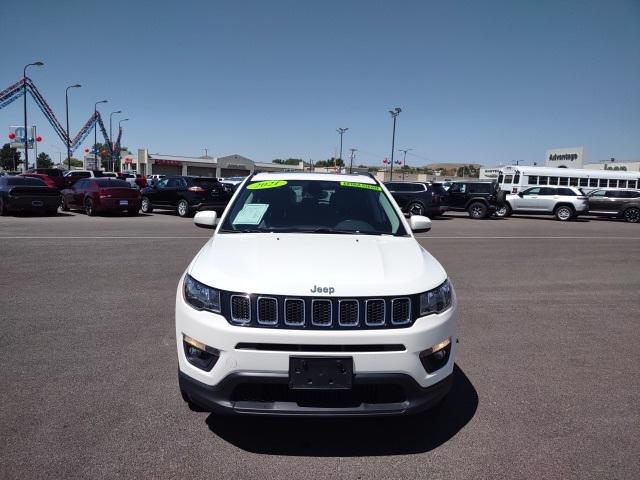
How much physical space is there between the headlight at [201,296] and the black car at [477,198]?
2212 cm

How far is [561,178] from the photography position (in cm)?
2928

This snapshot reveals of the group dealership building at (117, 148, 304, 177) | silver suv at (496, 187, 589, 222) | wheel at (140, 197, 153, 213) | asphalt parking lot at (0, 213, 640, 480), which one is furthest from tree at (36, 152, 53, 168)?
asphalt parking lot at (0, 213, 640, 480)

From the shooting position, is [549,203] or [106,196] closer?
[106,196]

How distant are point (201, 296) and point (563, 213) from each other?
2525 cm

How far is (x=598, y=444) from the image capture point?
10.0 feet

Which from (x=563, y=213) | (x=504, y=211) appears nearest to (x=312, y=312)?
(x=504, y=211)

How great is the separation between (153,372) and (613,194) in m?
27.4

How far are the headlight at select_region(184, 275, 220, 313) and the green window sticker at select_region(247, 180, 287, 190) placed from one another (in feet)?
5.65

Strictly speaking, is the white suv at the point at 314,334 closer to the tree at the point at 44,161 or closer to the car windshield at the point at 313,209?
the car windshield at the point at 313,209

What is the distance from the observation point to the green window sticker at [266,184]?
4.62 meters

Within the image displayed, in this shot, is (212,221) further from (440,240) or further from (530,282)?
(440,240)

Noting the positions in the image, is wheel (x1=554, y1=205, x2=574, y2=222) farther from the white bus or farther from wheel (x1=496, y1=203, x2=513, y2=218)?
the white bus

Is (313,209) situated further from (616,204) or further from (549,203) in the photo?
(616,204)

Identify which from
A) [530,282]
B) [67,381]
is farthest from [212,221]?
[530,282]
